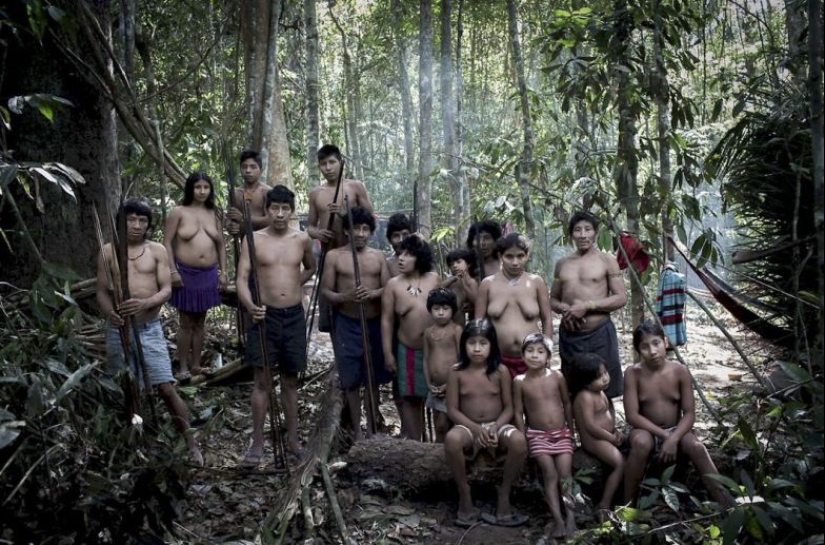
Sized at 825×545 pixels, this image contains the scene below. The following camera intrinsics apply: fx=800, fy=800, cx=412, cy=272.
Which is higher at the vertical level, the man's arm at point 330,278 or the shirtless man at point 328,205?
the shirtless man at point 328,205

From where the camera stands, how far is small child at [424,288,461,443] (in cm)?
489

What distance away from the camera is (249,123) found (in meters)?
6.96

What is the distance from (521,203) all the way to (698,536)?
Answer: 385 cm

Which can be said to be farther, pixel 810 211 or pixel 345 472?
pixel 810 211

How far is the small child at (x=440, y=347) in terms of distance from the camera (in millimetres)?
4891

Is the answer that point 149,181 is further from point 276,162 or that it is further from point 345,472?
point 345,472

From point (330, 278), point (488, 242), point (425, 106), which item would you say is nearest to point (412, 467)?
point (330, 278)

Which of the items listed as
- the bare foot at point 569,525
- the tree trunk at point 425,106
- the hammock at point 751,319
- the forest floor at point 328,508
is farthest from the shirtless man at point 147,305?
the tree trunk at point 425,106

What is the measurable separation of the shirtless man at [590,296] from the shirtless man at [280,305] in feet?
5.58

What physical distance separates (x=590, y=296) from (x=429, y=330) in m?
1.06

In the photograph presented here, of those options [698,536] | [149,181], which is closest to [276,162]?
[149,181]

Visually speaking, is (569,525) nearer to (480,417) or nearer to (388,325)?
(480,417)

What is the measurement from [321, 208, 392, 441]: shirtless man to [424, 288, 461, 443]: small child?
55 cm

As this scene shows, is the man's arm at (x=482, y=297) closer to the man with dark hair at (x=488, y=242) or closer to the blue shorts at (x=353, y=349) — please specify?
the man with dark hair at (x=488, y=242)
